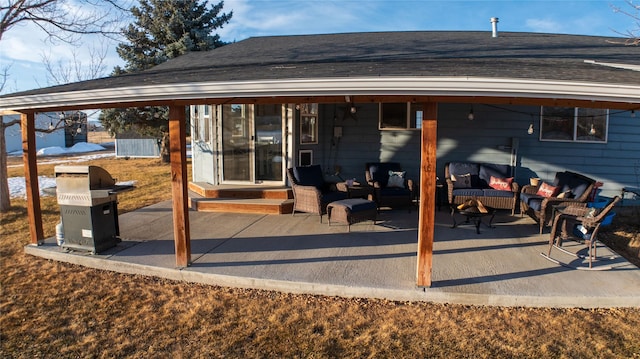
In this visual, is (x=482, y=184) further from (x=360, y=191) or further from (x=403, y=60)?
(x=403, y=60)

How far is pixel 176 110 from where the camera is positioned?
4.02 metres

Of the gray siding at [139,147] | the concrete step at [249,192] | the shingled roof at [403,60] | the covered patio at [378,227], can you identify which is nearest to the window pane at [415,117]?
the shingled roof at [403,60]

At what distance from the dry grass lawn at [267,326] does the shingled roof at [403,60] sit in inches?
82.5

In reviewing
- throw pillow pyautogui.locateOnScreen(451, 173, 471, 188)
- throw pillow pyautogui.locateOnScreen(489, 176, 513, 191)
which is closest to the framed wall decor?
throw pillow pyautogui.locateOnScreen(451, 173, 471, 188)

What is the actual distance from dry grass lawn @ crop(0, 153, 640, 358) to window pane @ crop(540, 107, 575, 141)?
4.70 metres

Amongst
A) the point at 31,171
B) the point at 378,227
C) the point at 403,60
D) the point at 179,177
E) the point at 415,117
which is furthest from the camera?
the point at 415,117

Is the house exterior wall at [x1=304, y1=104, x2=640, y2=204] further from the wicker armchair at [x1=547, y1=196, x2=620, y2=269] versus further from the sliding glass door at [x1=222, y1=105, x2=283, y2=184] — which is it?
the wicker armchair at [x1=547, y1=196, x2=620, y2=269]

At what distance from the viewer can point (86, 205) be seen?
4.58m

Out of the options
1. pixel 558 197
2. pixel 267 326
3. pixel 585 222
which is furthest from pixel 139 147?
pixel 585 222

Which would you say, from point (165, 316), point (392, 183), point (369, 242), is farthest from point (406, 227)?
point (165, 316)

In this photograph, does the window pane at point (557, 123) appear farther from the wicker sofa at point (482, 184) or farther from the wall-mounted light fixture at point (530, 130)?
the wicker sofa at point (482, 184)

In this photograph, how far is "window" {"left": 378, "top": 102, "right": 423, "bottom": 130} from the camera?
305 inches

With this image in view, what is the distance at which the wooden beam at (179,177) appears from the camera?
4004mm

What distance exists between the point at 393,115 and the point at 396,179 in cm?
142
